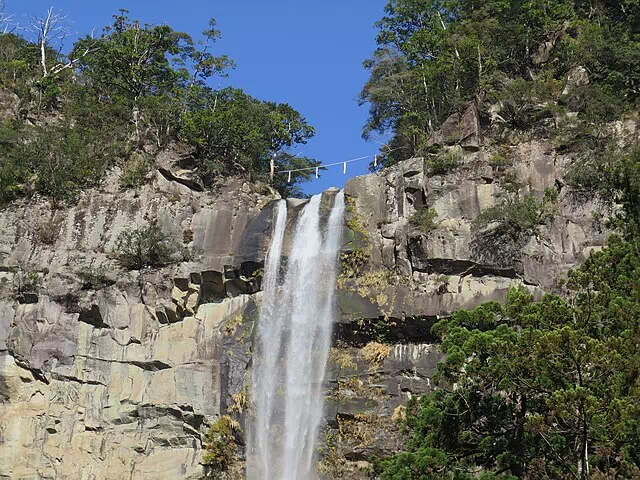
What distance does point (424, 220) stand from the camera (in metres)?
27.5

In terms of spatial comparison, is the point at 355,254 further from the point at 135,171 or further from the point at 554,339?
the point at 554,339

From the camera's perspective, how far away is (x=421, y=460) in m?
16.9

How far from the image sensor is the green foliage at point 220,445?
26.4 m

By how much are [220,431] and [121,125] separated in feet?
49.0

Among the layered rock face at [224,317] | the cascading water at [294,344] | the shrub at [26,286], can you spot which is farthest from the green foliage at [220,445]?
the shrub at [26,286]

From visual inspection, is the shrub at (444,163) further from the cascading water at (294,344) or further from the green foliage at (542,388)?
the green foliage at (542,388)

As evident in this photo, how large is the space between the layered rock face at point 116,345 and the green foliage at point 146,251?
44cm

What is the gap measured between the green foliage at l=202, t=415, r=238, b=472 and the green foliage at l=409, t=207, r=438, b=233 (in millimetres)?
8337

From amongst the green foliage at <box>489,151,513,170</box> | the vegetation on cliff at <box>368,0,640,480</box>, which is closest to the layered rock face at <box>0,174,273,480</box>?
the green foliage at <box>489,151,513,170</box>

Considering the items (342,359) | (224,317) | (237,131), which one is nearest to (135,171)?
(237,131)

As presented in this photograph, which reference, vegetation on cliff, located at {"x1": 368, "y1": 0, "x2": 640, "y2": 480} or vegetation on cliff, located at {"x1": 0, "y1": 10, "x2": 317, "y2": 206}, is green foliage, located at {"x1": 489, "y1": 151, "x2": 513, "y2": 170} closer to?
vegetation on cliff, located at {"x1": 368, "y1": 0, "x2": 640, "y2": 480}

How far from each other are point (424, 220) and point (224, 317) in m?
7.20

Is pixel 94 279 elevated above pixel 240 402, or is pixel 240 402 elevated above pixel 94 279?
pixel 94 279

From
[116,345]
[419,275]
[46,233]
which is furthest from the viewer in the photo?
[46,233]
